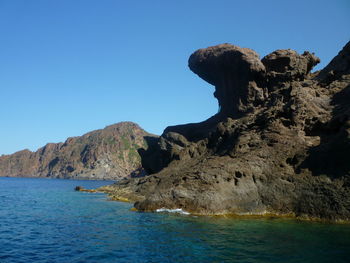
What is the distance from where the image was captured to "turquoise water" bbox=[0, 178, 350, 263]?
17.2 m

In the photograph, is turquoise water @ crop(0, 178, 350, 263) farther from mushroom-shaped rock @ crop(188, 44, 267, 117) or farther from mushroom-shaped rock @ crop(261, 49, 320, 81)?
mushroom-shaped rock @ crop(188, 44, 267, 117)

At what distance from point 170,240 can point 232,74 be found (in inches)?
2200

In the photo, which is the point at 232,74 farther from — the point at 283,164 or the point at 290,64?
the point at 283,164

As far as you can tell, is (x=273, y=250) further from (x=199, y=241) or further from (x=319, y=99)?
(x=319, y=99)

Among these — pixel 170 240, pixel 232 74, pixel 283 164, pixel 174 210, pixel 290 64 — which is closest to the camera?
pixel 170 240

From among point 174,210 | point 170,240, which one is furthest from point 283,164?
point 170,240

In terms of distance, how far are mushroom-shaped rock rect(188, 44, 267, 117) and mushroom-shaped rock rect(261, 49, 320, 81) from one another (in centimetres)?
271

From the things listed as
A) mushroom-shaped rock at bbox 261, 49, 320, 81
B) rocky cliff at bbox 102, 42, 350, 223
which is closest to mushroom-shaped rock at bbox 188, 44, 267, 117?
mushroom-shaped rock at bbox 261, 49, 320, 81

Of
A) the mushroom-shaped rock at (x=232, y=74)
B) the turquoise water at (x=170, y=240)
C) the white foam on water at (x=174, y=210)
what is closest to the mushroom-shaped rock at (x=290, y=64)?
the mushroom-shaped rock at (x=232, y=74)

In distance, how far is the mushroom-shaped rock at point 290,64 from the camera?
193 ft

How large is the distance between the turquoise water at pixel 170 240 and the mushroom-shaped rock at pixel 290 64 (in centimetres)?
3778

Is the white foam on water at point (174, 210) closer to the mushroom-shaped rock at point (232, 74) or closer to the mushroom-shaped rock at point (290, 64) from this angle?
the mushroom-shaped rock at point (232, 74)

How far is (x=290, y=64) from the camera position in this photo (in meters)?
59.6

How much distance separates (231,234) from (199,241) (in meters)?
3.51
